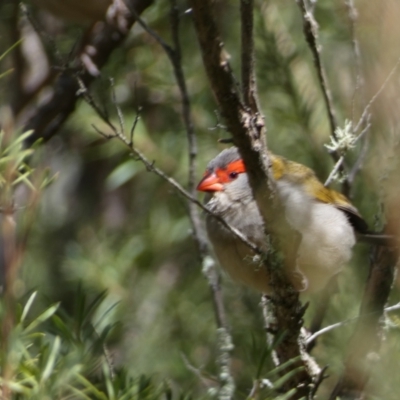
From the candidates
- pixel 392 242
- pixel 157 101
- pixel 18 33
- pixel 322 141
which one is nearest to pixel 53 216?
pixel 157 101

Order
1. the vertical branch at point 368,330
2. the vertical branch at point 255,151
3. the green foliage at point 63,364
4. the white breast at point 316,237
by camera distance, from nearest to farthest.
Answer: the green foliage at point 63,364 < the vertical branch at point 255,151 < the vertical branch at point 368,330 < the white breast at point 316,237

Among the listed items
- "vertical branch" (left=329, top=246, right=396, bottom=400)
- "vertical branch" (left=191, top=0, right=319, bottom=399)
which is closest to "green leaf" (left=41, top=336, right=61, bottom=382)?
"vertical branch" (left=191, top=0, right=319, bottom=399)

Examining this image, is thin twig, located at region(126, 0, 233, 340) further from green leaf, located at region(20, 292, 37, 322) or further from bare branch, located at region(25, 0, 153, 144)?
green leaf, located at region(20, 292, 37, 322)

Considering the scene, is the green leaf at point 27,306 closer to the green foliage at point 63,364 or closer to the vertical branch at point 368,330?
the green foliage at point 63,364

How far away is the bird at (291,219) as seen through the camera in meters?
3.35

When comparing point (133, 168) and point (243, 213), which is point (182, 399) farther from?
point (133, 168)

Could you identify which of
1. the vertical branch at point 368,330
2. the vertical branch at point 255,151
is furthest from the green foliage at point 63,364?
the vertical branch at point 368,330

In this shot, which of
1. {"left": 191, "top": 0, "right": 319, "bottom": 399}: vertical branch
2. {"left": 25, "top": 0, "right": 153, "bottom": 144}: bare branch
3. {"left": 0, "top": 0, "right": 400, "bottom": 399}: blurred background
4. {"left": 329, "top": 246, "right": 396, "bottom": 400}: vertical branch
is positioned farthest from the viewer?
{"left": 0, "top": 0, "right": 400, "bottom": 399}: blurred background

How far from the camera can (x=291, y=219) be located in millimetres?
3416

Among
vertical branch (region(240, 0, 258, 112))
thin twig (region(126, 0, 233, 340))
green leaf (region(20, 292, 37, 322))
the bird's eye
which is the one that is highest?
vertical branch (region(240, 0, 258, 112))

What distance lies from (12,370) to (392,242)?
55.9 inches

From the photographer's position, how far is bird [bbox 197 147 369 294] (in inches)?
132

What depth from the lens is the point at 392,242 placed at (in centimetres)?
253

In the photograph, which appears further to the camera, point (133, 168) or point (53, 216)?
point (53, 216)
